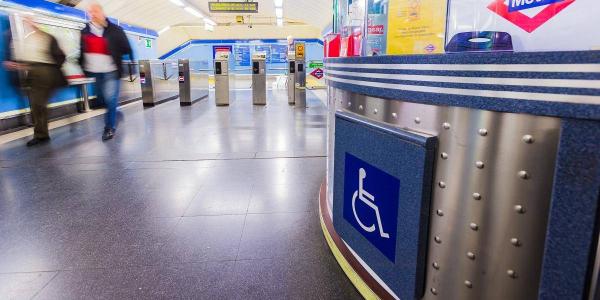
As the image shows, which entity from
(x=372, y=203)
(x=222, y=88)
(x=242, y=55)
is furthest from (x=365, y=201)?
(x=242, y=55)

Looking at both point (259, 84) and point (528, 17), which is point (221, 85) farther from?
point (528, 17)

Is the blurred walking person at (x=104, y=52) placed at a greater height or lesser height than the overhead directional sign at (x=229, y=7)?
lesser

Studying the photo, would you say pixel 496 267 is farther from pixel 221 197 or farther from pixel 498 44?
pixel 221 197

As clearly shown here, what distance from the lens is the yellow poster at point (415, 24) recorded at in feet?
6.67

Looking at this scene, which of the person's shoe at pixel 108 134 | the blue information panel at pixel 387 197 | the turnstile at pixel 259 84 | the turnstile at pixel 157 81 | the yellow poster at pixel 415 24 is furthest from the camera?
the turnstile at pixel 259 84

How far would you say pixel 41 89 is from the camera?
4488 mm

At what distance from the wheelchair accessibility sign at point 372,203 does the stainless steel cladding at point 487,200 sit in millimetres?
162

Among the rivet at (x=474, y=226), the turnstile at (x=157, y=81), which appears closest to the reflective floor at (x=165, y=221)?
the rivet at (x=474, y=226)

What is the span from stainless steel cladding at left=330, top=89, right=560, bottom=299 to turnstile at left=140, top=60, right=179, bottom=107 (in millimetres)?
8237

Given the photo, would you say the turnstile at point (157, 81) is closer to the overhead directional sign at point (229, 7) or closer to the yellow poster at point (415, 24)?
the overhead directional sign at point (229, 7)

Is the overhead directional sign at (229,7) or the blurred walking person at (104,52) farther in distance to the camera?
the overhead directional sign at (229,7)

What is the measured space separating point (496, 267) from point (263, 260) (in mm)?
1160

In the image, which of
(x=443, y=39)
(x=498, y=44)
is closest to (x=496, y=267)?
(x=498, y=44)

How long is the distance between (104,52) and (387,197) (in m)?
4.43
